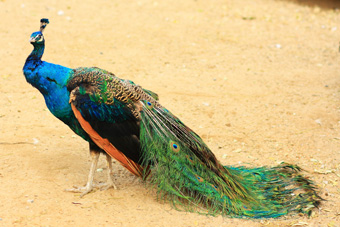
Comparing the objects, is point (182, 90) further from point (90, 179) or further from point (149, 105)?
point (90, 179)

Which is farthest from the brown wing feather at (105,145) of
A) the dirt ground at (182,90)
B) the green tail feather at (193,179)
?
the dirt ground at (182,90)

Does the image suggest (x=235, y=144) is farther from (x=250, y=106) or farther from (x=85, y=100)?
(x=85, y=100)

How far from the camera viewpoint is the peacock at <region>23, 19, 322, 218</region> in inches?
170

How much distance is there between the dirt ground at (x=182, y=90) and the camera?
4488 millimetres

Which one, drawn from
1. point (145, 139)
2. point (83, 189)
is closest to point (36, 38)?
point (145, 139)

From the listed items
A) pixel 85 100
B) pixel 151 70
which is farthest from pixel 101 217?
pixel 151 70

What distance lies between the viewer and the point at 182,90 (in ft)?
24.6

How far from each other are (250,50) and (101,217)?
20.7 ft

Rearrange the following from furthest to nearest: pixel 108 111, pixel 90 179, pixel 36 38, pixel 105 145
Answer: pixel 90 179, pixel 36 38, pixel 105 145, pixel 108 111

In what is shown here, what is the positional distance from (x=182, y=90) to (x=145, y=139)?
3224 mm

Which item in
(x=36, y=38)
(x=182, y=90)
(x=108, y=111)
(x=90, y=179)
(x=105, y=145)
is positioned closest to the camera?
(x=108, y=111)

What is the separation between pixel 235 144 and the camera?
6.08m

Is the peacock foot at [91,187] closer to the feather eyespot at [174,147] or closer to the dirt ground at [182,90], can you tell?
the dirt ground at [182,90]

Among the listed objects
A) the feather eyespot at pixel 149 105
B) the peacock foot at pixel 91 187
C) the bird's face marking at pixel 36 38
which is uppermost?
the bird's face marking at pixel 36 38
